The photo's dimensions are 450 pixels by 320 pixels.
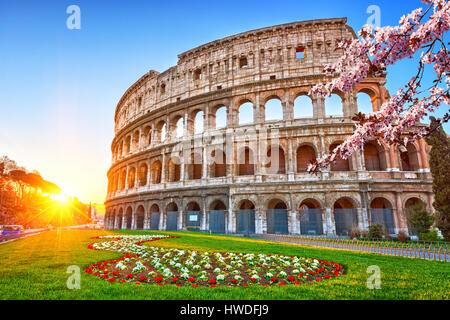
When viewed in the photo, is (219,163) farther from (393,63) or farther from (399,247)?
(393,63)

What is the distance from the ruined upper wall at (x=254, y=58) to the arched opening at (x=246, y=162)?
7264mm

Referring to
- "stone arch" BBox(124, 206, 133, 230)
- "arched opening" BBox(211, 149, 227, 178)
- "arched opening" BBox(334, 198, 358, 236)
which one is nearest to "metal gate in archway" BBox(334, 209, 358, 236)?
"arched opening" BBox(334, 198, 358, 236)

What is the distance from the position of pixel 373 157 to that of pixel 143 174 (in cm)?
2666

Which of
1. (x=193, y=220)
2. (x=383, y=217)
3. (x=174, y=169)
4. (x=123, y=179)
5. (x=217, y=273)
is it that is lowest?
(x=217, y=273)

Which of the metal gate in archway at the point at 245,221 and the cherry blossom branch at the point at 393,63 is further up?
the cherry blossom branch at the point at 393,63

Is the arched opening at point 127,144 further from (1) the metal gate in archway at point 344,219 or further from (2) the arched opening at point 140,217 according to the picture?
(1) the metal gate in archway at point 344,219

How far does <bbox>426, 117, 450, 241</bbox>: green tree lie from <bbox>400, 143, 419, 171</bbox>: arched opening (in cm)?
701

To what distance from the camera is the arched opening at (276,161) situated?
24.5 meters

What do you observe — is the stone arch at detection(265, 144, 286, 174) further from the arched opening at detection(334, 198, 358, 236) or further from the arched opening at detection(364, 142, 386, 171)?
the arched opening at detection(364, 142, 386, 171)

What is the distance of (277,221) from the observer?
73.9 feet

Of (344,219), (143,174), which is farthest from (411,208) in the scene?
(143,174)

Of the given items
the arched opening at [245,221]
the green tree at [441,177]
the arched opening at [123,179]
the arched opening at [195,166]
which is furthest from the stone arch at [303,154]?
the arched opening at [123,179]
